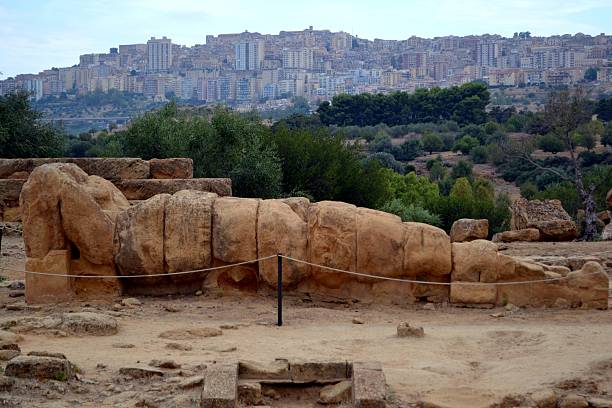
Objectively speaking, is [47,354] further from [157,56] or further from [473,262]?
[157,56]

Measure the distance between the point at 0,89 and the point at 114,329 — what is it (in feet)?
336

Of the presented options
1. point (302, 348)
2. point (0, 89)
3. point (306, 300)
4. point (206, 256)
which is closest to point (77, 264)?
point (206, 256)

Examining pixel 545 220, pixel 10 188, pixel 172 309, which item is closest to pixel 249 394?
pixel 172 309

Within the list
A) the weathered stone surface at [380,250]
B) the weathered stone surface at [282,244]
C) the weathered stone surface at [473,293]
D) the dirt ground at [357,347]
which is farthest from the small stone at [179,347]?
the weathered stone surface at [473,293]

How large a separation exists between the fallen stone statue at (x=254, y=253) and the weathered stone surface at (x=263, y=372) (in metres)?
3.70

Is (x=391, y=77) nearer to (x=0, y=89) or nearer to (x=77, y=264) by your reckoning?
(x=0, y=89)

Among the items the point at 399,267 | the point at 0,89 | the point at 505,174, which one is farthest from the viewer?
the point at 0,89

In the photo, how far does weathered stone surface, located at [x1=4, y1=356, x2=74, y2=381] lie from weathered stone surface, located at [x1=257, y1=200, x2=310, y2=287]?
15.0ft

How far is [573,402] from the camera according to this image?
934 centimetres

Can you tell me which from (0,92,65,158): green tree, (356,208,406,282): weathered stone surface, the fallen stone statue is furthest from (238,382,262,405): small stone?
(0,92,65,158): green tree

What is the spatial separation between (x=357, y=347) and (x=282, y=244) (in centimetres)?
283

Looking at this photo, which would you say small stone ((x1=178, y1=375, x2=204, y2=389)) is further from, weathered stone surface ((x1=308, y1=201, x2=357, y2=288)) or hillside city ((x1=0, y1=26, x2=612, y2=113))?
hillside city ((x1=0, y1=26, x2=612, y2=113))

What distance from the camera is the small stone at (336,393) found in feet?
31.6

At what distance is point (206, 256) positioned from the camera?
14.0 m
